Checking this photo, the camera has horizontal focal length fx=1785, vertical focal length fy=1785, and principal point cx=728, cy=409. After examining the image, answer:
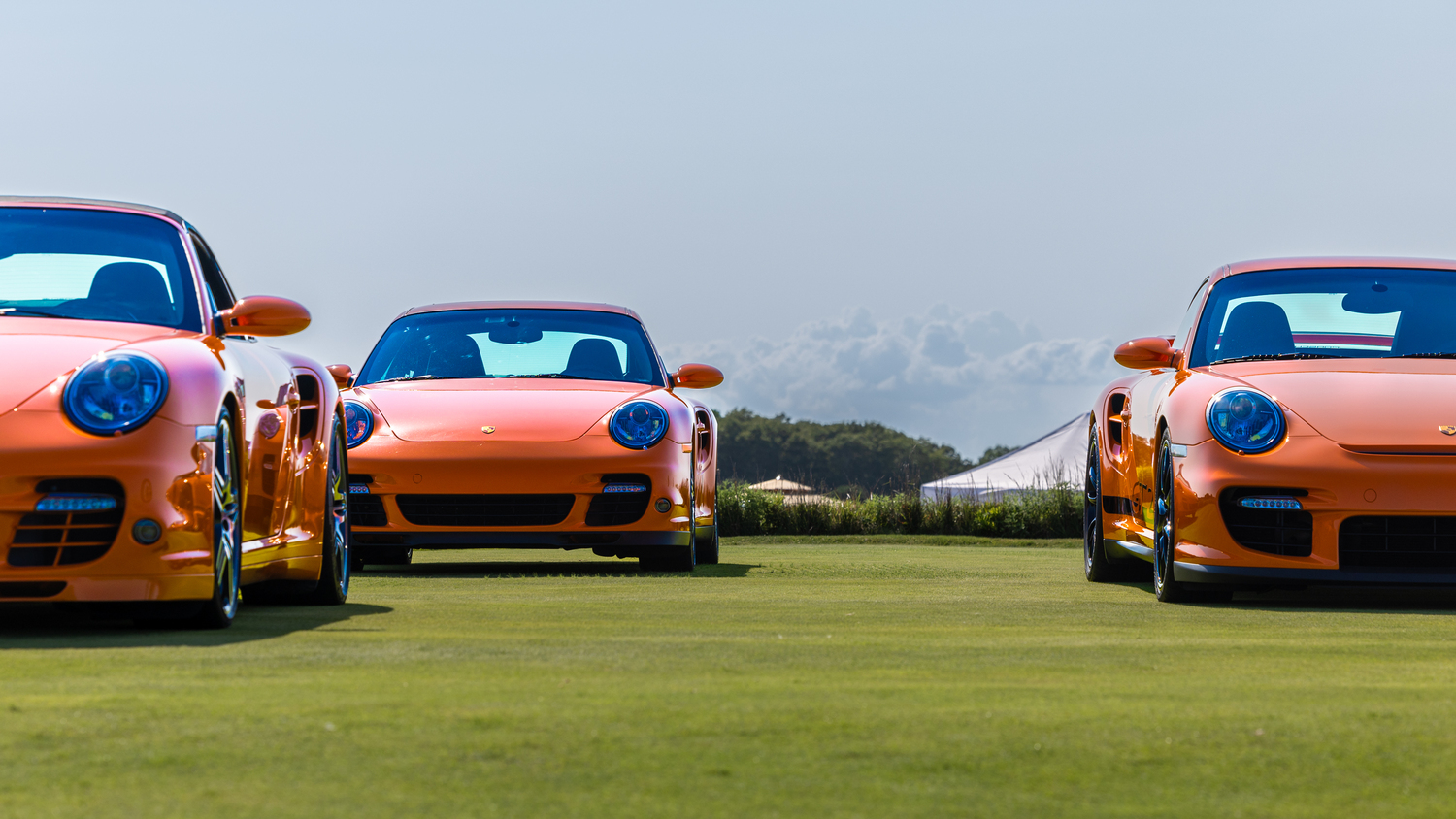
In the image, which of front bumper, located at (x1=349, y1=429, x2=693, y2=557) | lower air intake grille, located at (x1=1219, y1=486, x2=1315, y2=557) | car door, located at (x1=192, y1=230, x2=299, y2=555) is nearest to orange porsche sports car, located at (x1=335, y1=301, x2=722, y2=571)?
front bumper, located at (x1=349, y1=429, x2=693, y2=557)

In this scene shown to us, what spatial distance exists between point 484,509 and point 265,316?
330 centimetres

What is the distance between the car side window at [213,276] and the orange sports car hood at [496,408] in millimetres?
2610

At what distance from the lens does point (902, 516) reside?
21828mm

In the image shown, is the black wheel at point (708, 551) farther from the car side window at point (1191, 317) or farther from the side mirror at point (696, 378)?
the car side window at point (1191, 317)

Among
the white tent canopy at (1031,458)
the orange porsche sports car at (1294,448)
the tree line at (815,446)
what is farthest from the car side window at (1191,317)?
the tree line at (815,446)

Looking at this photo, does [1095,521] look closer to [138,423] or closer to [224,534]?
[224,534]

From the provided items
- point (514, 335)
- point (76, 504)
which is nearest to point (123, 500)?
point (76, 504)

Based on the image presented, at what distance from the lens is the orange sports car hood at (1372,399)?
22.8ft

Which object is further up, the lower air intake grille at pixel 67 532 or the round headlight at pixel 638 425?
the round headlight at pixel 638 425

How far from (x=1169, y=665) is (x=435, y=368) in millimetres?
6661

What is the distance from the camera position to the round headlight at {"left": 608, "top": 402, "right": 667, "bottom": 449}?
9.44 meters

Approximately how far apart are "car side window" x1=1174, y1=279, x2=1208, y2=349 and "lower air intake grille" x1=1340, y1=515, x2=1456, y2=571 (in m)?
1.57

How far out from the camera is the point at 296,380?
7.05 meters

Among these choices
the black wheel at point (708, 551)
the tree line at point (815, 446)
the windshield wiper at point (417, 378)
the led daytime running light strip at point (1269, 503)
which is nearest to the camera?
the led daytime running light strip at point (1269, 503)
